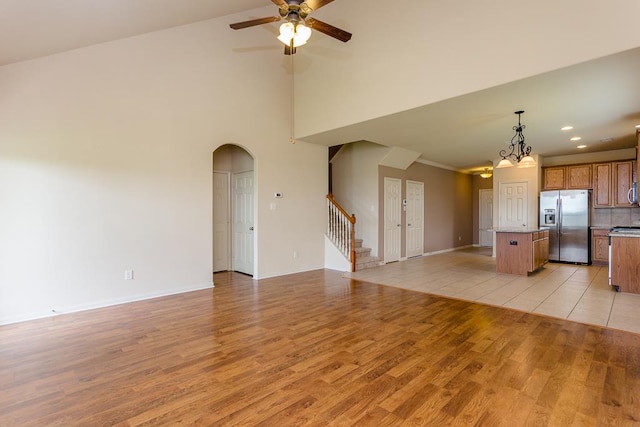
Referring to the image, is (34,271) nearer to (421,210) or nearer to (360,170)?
(360,170)

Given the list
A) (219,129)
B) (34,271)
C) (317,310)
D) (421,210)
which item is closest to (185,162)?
(219,129)

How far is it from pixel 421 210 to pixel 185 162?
635 centimetres

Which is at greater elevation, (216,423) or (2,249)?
(2,249)

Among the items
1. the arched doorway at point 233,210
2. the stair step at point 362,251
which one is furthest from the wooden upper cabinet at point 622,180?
the arched doorway at point 233,210

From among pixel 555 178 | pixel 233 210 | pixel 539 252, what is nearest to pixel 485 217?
pixel 555 178

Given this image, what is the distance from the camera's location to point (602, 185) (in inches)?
286

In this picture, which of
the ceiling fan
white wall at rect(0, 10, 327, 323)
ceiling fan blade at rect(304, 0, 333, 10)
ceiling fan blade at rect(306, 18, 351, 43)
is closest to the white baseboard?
white wall at rect(0, 10, 327, 323)

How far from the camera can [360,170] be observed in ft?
24.7

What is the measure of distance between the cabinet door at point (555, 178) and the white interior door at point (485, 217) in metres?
3.07

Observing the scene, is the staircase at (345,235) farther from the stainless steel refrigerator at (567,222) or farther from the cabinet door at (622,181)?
the cabinet door at (622,181)

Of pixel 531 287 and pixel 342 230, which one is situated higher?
pixel 342 230

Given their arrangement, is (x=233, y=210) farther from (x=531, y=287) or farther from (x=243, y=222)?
(x=531, y=287)

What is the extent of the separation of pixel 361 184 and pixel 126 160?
191 inches

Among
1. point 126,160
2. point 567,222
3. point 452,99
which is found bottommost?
point 567,222
